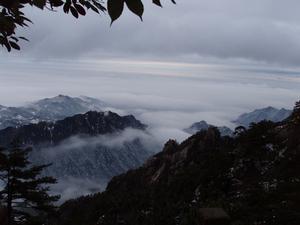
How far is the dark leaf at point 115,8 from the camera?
2.45m

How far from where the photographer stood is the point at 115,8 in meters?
2.46

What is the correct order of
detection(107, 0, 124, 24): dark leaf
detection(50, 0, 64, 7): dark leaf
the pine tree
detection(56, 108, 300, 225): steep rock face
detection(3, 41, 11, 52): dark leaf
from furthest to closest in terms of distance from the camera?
the pine tree, detection(56, 108, 300, 225): steep rock face, detection(3, 41, 11, 52): dark leaf, detection(50, 0, 64, 7): dark leaf, detection(107, 0, 124, 24): dark leaf

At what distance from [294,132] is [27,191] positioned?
711 inches

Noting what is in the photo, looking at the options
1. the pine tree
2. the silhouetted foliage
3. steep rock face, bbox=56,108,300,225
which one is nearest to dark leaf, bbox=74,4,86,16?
the silhouetted foliage

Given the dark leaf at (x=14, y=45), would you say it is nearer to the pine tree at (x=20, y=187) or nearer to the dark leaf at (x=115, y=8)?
the dark leaf at (x=115, y=8)

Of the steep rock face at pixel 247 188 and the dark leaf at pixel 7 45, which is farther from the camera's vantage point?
the steep rock face at pixel 247 188

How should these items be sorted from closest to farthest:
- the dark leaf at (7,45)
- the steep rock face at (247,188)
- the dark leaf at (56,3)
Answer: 1. the dark leaf at (56,3)
2. the dark leaf at (7,45)
3. the steep rock face at (247,188)

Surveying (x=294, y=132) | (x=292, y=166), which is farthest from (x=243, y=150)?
(x=292, y=166)

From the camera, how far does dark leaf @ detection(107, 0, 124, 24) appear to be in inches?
96.3

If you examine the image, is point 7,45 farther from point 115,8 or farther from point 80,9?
point 115,8

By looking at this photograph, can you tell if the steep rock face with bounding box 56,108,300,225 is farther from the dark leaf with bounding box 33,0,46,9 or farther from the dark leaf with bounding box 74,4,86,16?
the dark leaf with bounding box 33,0,46,9

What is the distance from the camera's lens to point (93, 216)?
5572 centimetres

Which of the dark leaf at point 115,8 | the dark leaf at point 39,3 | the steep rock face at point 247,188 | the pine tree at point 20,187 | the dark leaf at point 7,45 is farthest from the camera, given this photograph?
the pine tree at point 20,187

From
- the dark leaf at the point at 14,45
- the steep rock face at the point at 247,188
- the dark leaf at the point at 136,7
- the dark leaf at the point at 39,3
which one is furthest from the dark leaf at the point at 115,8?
the steep rock face at the point at 247,188
